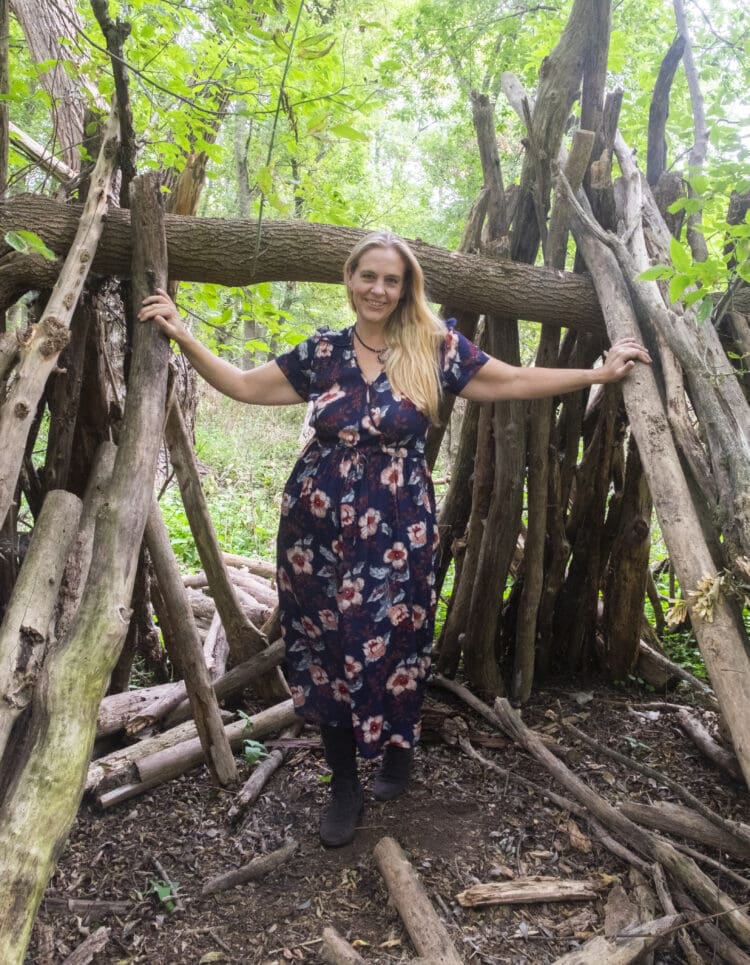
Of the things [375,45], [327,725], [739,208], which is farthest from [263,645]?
[375,45]

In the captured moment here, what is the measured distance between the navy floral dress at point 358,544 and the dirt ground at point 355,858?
1.32 feet

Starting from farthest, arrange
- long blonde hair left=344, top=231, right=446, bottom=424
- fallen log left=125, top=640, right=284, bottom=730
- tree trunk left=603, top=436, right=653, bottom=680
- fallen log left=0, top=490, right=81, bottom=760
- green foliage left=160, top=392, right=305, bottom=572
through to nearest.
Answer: green foliage left=160, top=392, right=305, bottom=572
tree trunk left=603, top=436, right=653, bottom=680
fallen log left=125, top=640, right=284, bottom=730
long blonde hair left=344, top=231, right=446, bottom=424
fallen log left=0, top=490, right=81, bottom=760

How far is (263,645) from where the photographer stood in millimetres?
3643

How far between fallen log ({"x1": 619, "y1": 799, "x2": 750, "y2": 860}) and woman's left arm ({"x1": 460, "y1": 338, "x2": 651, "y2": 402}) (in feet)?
4.78

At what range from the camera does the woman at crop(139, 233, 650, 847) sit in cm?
250

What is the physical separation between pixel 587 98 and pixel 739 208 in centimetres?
85

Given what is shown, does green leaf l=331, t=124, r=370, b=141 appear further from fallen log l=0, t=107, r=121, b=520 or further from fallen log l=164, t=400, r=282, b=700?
fallen log l=164, t=400, r=282, b=700

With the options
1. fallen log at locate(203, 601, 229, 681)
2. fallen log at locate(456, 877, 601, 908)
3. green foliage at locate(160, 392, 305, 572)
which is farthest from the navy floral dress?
green foliage at locate(160, 392, 305, 572)

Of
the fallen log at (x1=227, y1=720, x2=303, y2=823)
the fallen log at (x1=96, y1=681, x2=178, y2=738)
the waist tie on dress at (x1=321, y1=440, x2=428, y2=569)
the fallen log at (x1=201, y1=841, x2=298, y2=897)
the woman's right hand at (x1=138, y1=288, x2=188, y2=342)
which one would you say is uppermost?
the woman's right hand at (x1=138, y1=288, x2=188, y2=342)

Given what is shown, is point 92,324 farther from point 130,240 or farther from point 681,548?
point 681,548

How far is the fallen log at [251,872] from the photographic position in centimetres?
236

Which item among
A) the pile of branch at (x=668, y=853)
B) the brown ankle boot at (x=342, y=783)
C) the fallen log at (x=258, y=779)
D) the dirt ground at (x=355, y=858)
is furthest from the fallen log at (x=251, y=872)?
the pile of branch at (x=668, y=853)


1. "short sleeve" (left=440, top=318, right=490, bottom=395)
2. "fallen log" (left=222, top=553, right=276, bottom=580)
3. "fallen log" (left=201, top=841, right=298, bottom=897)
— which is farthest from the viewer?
"fallen log" (left=222, top=553, right=276, bottom=580)

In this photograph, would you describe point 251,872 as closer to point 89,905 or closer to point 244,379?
point 89,905
